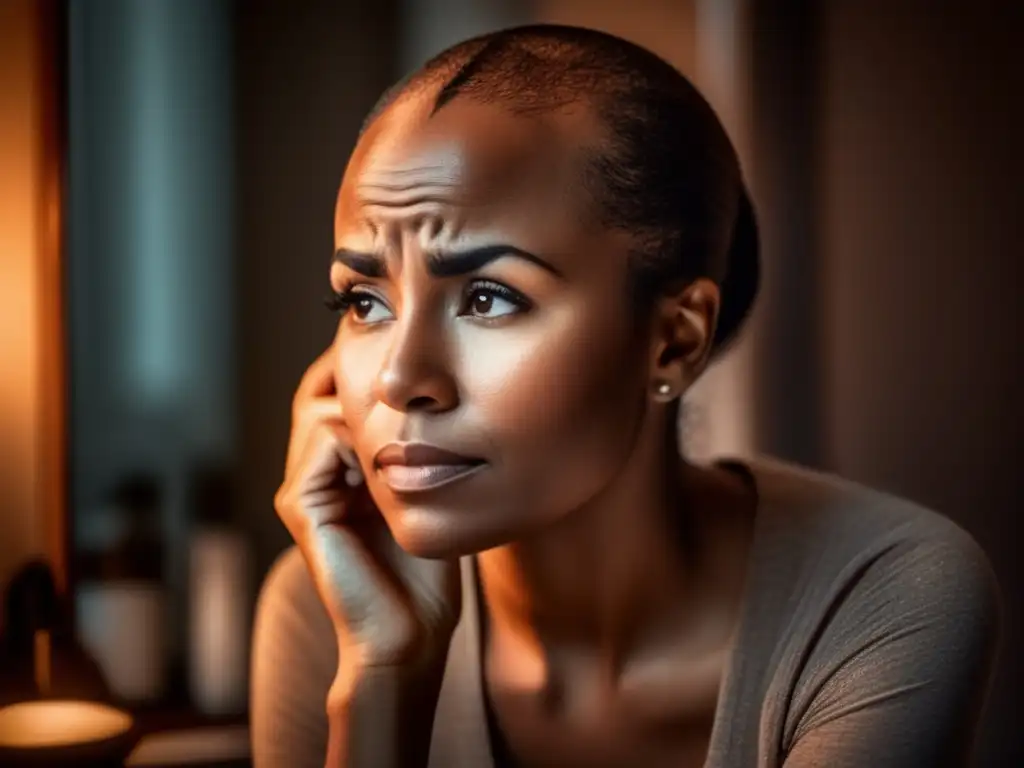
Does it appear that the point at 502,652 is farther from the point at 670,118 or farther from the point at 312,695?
the point at 670,118

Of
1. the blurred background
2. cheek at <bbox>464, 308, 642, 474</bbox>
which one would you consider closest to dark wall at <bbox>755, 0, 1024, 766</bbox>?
the blurred background

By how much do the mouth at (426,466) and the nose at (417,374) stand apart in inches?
0.8

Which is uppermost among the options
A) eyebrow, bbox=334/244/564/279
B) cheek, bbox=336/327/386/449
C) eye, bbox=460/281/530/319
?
eyebrow, bbox=334/244/564/279

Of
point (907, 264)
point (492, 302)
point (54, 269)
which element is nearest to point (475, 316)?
point (492, 302)

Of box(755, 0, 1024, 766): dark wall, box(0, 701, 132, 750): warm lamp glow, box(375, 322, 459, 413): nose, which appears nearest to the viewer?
box(375, 322, 459, 413): nose

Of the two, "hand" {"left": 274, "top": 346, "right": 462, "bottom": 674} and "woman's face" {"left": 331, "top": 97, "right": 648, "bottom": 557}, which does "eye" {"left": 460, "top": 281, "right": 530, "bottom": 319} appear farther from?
"hand" {"left": 274, "top": 346, "right": 462, "bottom": 674}

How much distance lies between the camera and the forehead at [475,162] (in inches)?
25.0

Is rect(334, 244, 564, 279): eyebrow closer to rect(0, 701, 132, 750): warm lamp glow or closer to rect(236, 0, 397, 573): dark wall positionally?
rect(236, 0, 397, 573): dark wall

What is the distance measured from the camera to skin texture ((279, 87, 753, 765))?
25.1 inches

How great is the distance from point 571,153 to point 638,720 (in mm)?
373

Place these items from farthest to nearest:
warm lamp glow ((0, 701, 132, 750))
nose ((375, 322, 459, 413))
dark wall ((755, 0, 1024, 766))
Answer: dark wall ((755, 0, 1024, 766)) < warm lamp glow ((0, 701, 132, 750)) < nose ((375, 322, 459, 413))

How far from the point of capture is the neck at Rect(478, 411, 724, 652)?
780 millimetres

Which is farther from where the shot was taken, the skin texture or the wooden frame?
the wooden frame

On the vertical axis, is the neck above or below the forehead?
below
